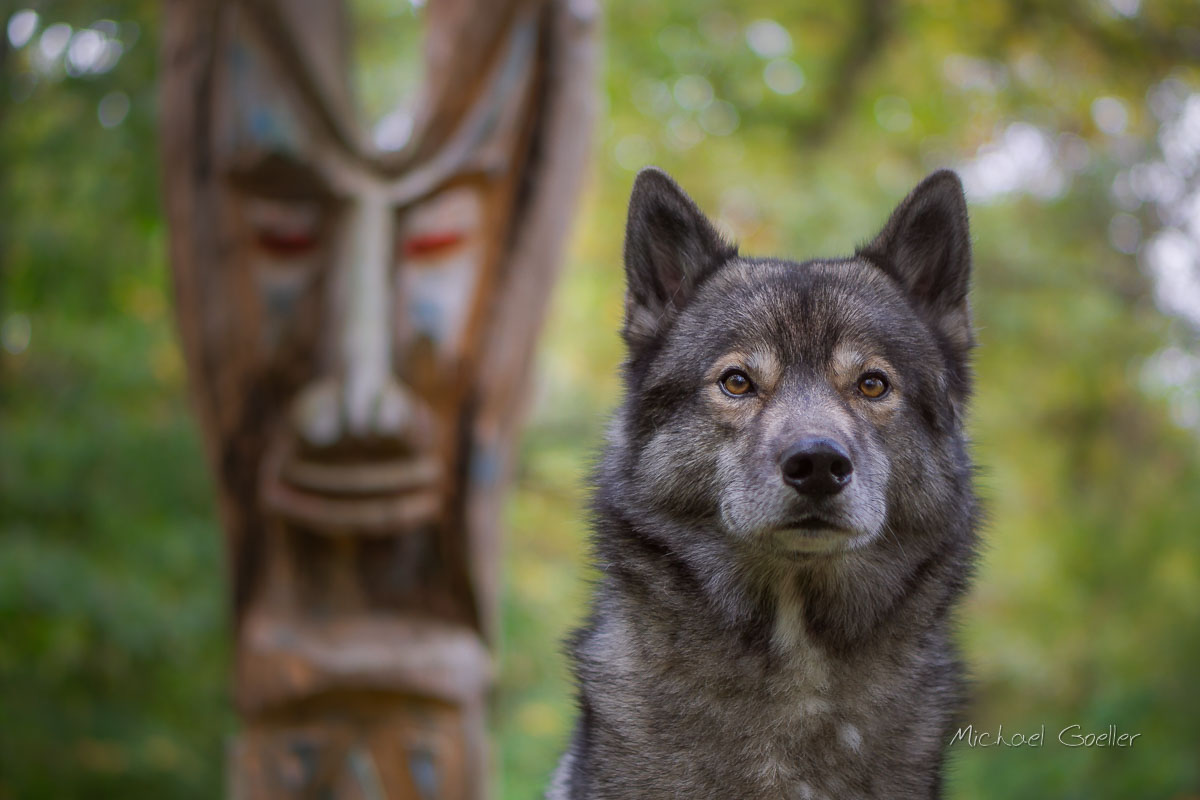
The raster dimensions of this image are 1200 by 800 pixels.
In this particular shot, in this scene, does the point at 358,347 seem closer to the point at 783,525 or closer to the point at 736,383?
Result: the point at 736,383

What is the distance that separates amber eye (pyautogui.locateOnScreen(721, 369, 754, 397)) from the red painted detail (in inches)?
90.4

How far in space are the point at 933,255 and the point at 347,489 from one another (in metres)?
2.74

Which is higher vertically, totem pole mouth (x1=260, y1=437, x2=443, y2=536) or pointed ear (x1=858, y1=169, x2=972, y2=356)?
pointed ear (x1=858, y1=169, x2=972, y2=356)

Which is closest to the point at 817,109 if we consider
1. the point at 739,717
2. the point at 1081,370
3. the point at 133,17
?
the point at 1081,370

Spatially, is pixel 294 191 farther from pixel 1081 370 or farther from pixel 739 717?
pixel 1081 370

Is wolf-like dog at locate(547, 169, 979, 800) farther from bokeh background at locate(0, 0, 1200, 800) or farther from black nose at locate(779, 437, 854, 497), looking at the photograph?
bokeh background at locate(0, 0, 1200, 800)

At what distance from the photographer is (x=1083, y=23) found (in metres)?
9.86

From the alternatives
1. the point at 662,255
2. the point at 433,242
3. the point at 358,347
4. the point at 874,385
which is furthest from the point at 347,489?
the point at 874,385

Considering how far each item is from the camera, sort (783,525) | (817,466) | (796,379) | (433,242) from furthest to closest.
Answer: (433,242) < (796,379) < (783,525) < (817,466)

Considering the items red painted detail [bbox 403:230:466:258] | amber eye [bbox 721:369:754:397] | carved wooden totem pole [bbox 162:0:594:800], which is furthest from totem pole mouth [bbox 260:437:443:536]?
amber eye [bbox 721:369:754:397]

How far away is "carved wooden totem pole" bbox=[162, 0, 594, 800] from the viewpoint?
16.3 feet

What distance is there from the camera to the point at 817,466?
279 centimetres

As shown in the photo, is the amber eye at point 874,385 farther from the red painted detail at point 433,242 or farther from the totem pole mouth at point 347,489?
the red painted detail at point 433,242

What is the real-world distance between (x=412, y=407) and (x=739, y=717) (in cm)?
254
